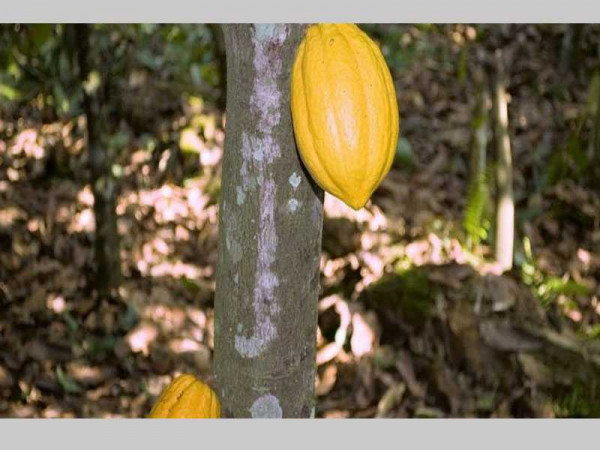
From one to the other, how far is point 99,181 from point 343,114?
192cm

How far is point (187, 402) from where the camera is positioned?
1.06 meters

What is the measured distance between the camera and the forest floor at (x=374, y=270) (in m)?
2.42

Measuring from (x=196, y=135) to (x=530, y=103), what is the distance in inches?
69.8

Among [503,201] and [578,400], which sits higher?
[503,201]

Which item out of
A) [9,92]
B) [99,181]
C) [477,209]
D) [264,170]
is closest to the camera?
[264,170]

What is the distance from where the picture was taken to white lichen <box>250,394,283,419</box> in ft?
3.58

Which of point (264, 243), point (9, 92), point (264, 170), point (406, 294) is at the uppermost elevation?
point (9, 92)

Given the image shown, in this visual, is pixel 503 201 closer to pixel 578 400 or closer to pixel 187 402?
pixel 578 400

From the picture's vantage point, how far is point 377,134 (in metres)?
0.87

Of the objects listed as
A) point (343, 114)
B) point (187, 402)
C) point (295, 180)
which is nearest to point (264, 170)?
point (295, 180)

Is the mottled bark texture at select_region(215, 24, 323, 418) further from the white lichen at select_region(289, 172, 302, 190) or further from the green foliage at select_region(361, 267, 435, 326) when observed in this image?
the green foliage at select_region(361, 267, 435, 326)

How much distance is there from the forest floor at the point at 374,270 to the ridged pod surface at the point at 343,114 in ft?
5.20

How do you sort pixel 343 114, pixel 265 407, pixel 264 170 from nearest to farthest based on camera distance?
1. pixel 343 114
2. pixel 264 170
3. pixel 265 407

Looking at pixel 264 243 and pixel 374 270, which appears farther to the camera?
pixel 374 270
